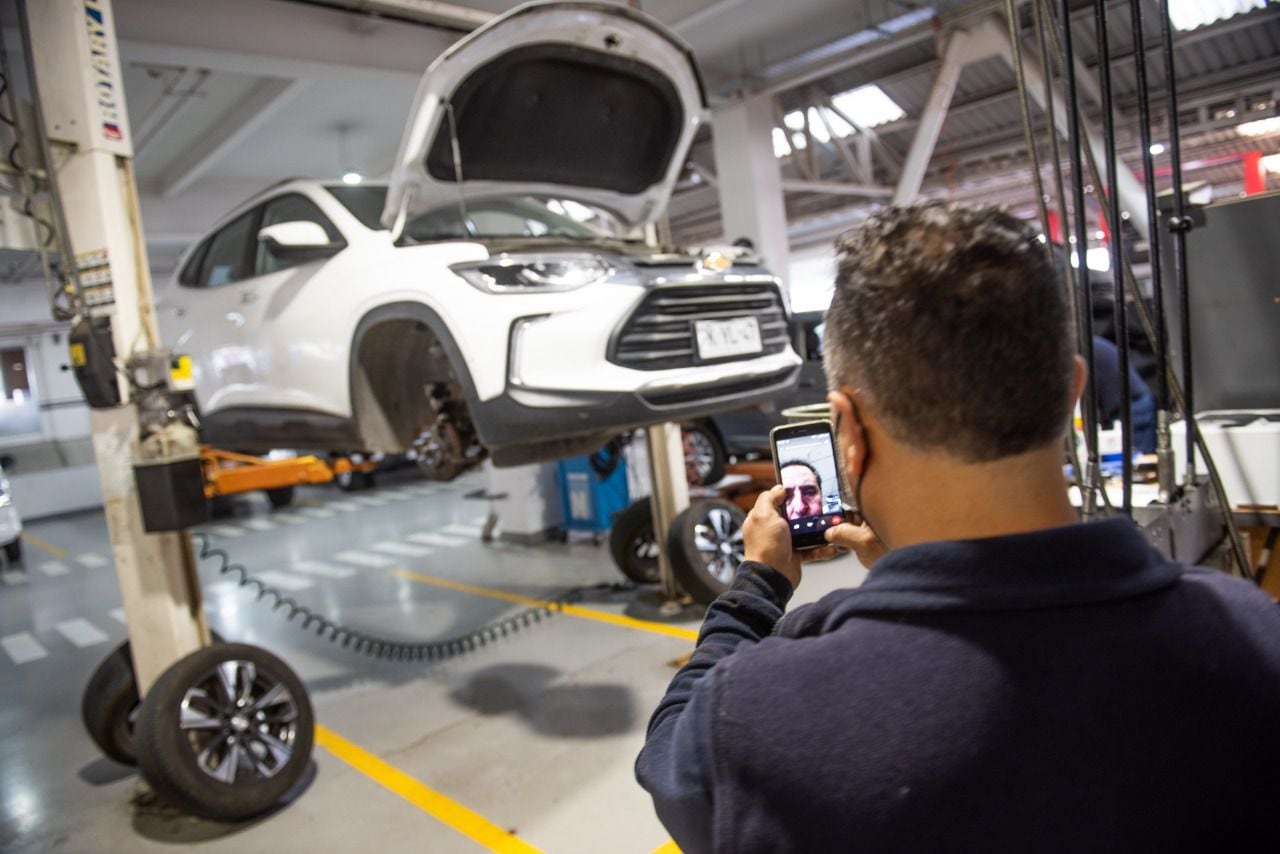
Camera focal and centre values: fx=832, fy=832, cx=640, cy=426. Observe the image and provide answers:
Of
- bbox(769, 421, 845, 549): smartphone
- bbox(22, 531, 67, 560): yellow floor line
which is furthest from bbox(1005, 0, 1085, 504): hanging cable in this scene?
bbox(22, 531, 67, 560): yellow floor line

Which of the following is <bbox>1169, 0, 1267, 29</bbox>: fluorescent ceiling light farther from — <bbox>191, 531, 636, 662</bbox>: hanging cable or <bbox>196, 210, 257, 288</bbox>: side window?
<bbox>196, 210, 257, 288</bbox>: side window

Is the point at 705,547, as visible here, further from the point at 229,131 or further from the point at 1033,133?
the point at 229,131

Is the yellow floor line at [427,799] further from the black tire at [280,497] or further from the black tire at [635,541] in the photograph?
the black tire at [280,497]

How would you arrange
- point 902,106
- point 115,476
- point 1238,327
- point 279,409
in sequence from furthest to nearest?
point 902,106, point 279,409, point 115,476, point 1238,327

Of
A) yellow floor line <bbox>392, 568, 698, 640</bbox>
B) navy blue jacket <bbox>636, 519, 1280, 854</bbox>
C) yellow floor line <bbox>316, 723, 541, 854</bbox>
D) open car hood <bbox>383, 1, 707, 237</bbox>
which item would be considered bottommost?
yellow floor line <bbox>316, 723, 541, 854</bbox>

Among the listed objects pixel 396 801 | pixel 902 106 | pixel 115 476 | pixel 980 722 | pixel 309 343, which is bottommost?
pixel 396 801

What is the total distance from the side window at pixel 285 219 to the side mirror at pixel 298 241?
0.21ft

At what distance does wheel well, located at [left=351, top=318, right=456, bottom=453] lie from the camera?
3309mm

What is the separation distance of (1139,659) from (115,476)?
3.19 m

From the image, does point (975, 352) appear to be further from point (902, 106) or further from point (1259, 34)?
point (902, 106)

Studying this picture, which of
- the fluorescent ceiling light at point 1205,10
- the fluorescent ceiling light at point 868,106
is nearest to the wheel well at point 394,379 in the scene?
the fluorescent ceiling light at point 1205,10

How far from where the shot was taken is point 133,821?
3.01 meters

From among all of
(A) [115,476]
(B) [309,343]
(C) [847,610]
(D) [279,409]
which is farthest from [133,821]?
(C) [847,610]

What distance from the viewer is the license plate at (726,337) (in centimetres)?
292
